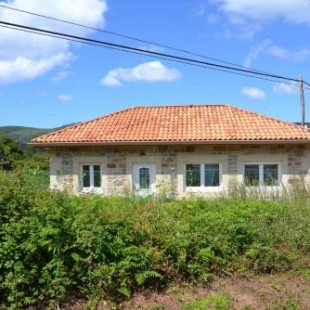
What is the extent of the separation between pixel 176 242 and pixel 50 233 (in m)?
1.48

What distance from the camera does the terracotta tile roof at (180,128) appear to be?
1852 cm

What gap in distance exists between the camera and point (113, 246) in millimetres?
5207

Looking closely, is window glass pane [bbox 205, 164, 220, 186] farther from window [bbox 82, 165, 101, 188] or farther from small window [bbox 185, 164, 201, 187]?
window [bbox 82, 165, 101, 188]

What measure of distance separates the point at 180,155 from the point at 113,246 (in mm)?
13810

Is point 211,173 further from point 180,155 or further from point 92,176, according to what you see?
point 92,176

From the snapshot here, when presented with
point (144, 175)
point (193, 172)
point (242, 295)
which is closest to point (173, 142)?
point (193, 172)

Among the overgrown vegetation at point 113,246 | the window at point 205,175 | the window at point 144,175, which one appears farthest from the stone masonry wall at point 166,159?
the overgrown vegetation at point 113,246

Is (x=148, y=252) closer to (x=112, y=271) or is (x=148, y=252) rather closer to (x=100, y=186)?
(x=112, y=271)

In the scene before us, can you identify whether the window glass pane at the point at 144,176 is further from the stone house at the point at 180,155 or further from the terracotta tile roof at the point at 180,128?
the terracotta tile roof at the point at 180,128

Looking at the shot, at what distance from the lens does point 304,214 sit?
7094mm

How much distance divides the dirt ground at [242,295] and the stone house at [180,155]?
12497mm

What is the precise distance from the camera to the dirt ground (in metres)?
5.06

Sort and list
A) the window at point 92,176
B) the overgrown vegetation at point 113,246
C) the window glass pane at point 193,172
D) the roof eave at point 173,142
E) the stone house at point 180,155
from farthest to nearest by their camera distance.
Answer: the window at point 92,176 → the window glass pane at point 193,172 → the stone house at point 180,155 → the roof eave at point 173,142 → the overgrown vegetation at point 113,246

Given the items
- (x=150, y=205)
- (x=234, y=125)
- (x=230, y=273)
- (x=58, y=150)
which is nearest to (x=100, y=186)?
(x=58, y=150)
